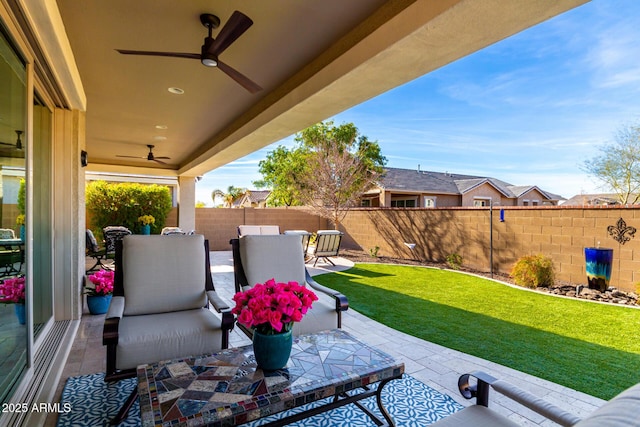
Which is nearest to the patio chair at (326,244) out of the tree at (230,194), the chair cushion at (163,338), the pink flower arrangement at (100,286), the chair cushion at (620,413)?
the pink flower arrangement at (100,286)

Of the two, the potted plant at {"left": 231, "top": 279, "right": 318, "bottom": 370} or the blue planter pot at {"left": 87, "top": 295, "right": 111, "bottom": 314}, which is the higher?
the potted plant at {"left": 231, "top": 279, "right": 318, "bottom": 370}

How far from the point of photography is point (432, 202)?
55.8ft

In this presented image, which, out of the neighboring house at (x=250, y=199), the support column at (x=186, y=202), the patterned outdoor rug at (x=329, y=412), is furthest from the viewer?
the neighboring house at (x=250, y=199)

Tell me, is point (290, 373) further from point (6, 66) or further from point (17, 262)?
point (6, 66)

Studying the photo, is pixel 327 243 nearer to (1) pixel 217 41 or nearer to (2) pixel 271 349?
(1) pixel 217 41

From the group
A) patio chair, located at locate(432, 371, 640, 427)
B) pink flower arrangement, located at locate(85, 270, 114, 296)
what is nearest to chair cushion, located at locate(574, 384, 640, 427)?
patio chair, located at locate(432, 371, 640, 427)

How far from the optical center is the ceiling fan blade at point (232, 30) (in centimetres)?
236

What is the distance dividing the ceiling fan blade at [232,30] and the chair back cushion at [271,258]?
174 cm

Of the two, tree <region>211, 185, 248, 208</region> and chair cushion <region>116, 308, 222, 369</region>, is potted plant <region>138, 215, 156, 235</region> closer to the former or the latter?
→ chair cushion <region>116, 308, 222, 369</region>

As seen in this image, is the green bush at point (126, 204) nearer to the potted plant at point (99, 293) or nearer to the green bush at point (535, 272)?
the potted plant at point (99, 293)

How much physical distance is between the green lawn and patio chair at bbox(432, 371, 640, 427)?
5.31 feet

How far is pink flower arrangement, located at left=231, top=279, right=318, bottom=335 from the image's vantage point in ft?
5.80

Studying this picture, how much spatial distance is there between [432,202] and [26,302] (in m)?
16.6

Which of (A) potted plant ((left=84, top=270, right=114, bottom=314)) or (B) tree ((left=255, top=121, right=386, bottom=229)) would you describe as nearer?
(A) potted plant ((left=84, top=270, right=114, bottom=314))
